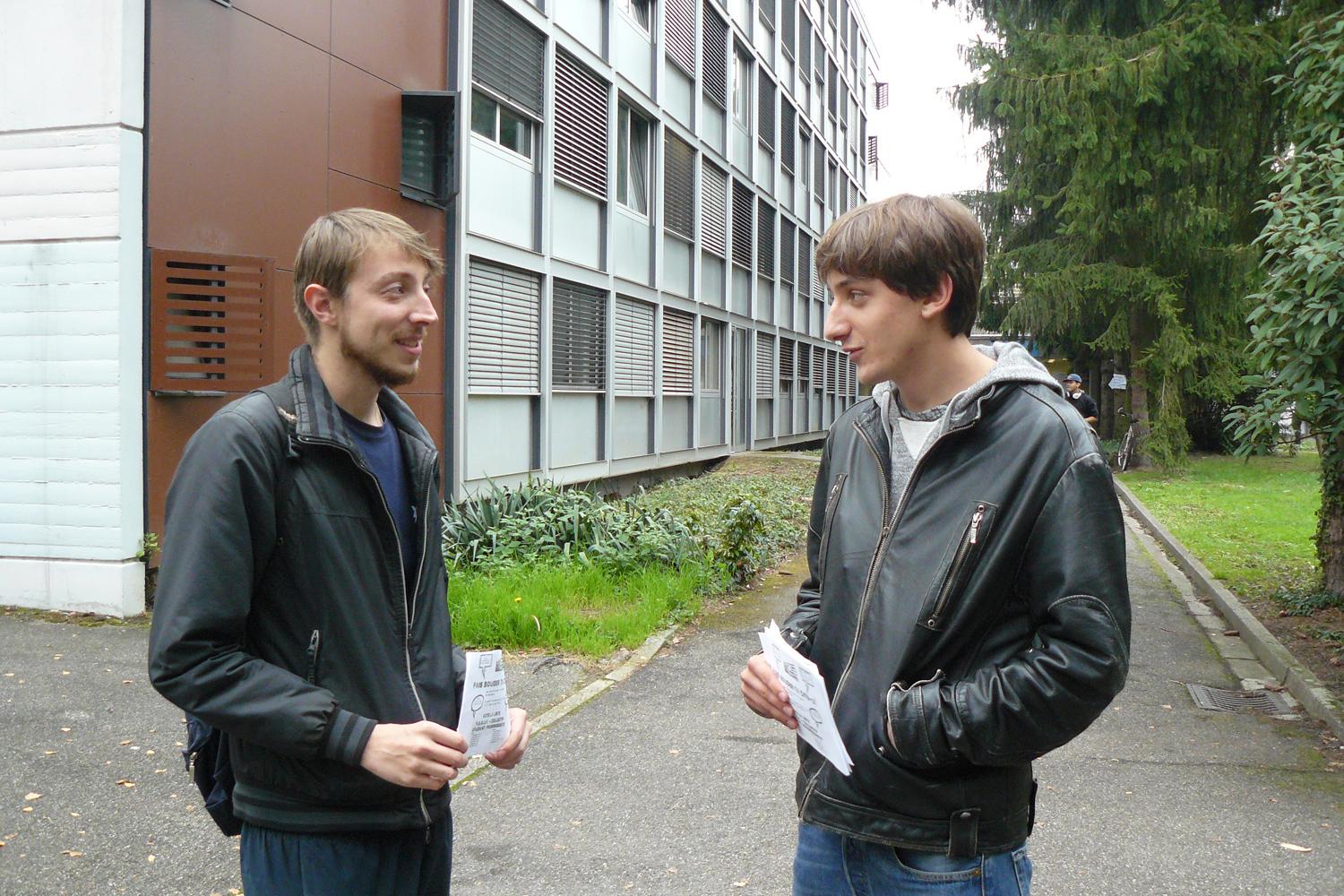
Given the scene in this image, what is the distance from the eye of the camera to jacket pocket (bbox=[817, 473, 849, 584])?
228cm

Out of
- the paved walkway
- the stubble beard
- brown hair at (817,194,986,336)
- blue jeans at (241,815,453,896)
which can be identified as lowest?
the paved walkway

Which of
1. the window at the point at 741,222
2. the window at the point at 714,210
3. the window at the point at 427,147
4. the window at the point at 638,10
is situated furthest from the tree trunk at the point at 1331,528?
the window at the point at 741,222

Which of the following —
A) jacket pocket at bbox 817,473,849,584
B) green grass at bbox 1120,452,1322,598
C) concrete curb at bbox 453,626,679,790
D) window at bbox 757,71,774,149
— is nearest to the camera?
jacket pocket at bbox 817,473,849,584

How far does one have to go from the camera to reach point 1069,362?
34000 mm

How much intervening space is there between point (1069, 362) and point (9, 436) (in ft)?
99.4

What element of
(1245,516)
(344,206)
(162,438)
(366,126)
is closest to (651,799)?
(162,438)

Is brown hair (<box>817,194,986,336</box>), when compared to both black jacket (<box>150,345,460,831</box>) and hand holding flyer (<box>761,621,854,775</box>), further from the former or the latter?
black jacket (<box>150,345,460,831</box>)

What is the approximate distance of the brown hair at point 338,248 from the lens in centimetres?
217

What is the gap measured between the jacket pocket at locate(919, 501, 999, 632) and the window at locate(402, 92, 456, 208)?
34.0 feet

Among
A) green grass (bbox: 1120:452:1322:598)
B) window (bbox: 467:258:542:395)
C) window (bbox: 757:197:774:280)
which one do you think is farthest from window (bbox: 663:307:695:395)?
green grass (bbox: 1120:452:1322:598)

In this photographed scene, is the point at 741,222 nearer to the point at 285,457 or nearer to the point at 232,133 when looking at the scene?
the point at 232,133

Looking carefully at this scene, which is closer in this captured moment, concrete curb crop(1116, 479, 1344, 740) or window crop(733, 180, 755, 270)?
concrete curb crop(1116, 479, 1344, 740)

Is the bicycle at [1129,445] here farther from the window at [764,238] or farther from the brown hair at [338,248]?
the brown hair at [338,248]

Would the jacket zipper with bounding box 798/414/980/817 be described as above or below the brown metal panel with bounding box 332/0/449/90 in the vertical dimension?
below
